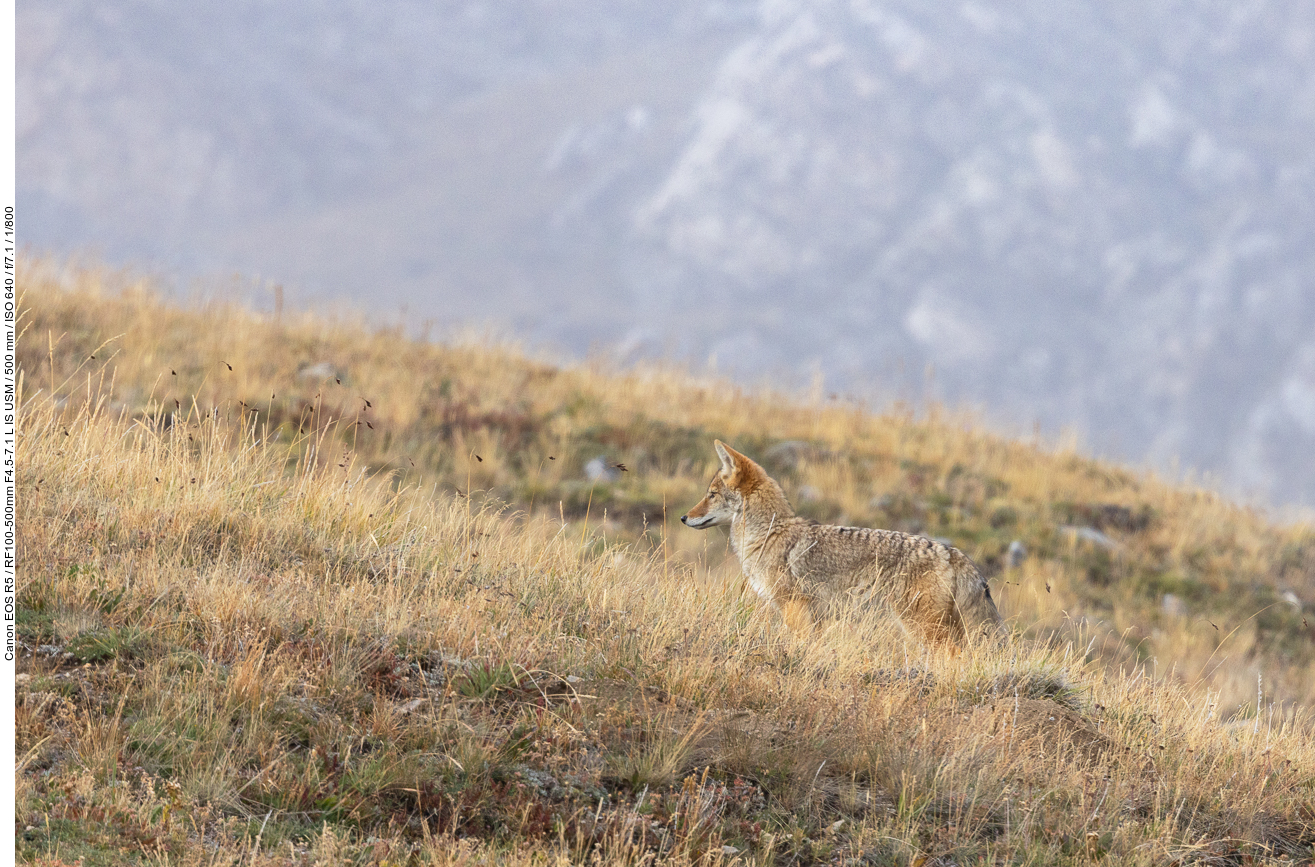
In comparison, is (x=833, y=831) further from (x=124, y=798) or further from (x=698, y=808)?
(x=124, y=798)

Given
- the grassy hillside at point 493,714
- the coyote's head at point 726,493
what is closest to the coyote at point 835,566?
the coyote's head at point 726,493

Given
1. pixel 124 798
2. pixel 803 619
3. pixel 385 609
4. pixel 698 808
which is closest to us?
pixel 124 798

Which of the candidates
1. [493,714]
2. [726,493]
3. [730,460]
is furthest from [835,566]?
[493,714]

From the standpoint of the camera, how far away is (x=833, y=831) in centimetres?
484

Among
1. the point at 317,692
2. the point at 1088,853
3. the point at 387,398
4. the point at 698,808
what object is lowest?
the point at 1088,853

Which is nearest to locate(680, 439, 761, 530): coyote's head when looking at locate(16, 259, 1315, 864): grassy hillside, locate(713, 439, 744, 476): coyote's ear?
locate(713, 439, 744, 476): coyote's ear

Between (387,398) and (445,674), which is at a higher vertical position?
(387,398)

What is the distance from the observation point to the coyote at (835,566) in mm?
7809

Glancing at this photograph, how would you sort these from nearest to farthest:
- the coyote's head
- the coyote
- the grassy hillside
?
1. the grassy hillside
2. the coyote
3. the coyote's head

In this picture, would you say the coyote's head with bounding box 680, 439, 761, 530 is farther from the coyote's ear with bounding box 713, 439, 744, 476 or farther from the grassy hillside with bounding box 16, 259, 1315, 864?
the grassy hillside with bounding box 16, 259, 1315, 864

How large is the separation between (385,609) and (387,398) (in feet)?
39.1

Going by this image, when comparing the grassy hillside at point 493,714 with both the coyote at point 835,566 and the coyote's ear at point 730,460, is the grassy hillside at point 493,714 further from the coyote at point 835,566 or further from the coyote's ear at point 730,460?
the coyote's ear at point 730,460

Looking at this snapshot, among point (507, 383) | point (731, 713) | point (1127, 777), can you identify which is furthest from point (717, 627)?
point (507, 383)

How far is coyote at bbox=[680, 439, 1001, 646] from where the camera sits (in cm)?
781
